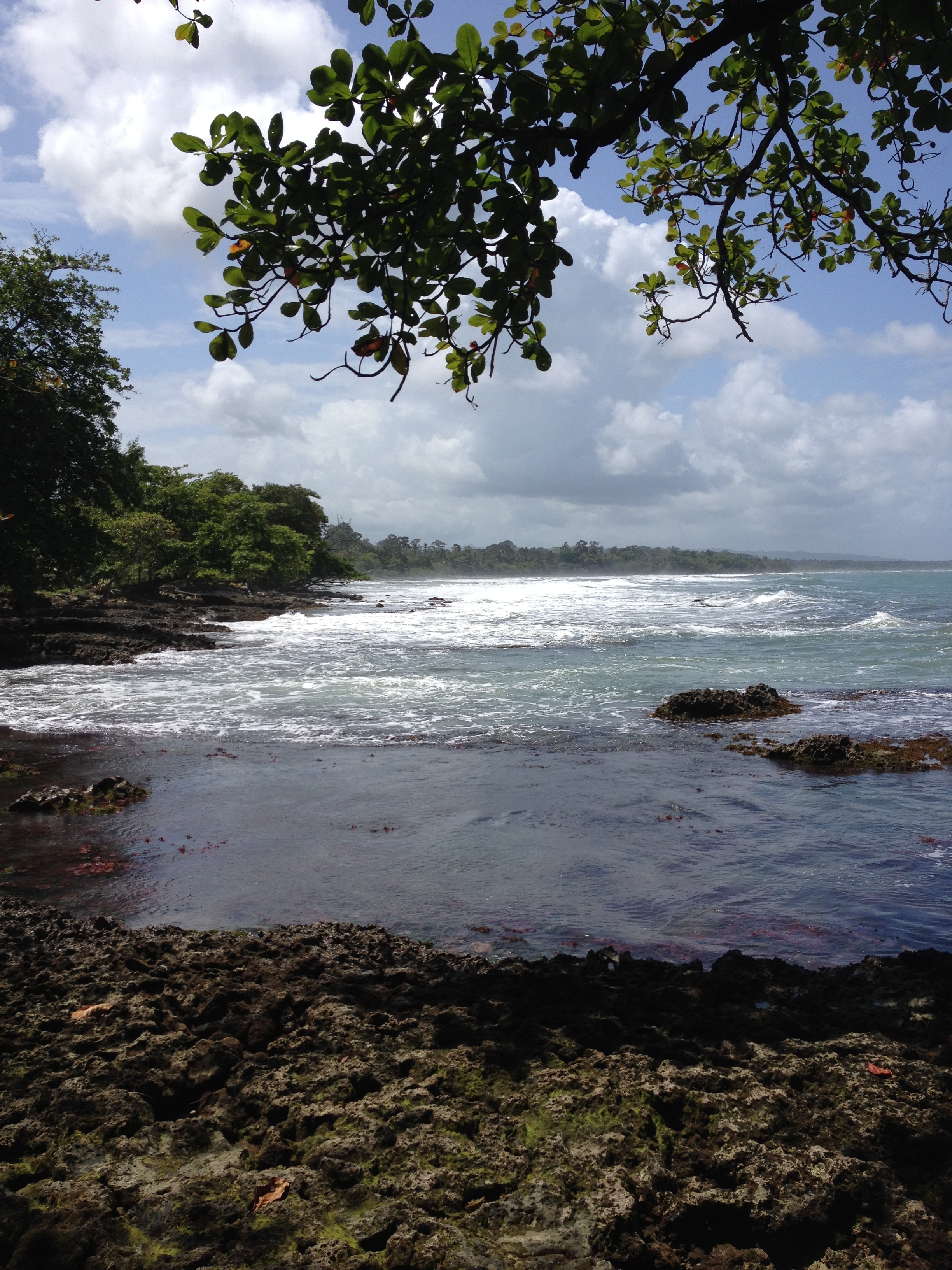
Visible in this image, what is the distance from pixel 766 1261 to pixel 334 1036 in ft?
5.16

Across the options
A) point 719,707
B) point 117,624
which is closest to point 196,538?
point 117,624

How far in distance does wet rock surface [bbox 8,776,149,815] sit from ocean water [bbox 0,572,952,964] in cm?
19

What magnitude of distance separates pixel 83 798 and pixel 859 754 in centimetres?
814

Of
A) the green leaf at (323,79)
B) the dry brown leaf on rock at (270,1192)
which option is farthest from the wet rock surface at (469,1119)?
the green leaf at (323,79)

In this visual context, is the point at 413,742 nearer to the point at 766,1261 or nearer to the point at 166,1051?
the point at 166,1051

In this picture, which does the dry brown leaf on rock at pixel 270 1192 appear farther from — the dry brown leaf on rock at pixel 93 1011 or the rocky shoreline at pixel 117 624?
the rocky shoreline at pixel 117 624

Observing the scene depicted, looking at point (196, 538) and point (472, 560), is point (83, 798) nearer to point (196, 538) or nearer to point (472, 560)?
point (196, 538)

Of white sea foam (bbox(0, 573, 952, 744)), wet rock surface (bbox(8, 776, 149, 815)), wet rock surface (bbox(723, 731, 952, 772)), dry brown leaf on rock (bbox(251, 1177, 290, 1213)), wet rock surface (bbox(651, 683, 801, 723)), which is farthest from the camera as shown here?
wet rock surface (bbox(651, 683, 801, 723))

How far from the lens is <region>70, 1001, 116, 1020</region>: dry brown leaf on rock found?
3.11 meters

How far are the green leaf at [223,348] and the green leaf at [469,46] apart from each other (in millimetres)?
1447

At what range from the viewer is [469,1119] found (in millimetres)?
2434

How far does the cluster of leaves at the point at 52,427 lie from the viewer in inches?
804


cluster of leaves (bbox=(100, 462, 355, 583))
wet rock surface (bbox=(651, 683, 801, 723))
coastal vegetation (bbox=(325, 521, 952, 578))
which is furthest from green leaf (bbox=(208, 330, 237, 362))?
coastal vegetation (bbox=(325, 521, 952, 578))

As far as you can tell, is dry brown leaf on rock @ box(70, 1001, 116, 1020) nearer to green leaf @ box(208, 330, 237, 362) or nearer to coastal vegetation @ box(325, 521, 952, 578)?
green leaf @ box(208, 330, 237, 362)
